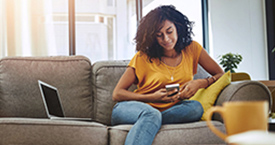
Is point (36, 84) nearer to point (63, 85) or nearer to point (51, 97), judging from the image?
point (63, 85)

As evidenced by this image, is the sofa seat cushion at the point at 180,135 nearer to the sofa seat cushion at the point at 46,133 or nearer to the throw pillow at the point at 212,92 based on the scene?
the sofa seat cushion at the point at 46,133

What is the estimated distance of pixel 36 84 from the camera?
2289 mm

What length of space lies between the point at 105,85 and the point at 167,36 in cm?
60

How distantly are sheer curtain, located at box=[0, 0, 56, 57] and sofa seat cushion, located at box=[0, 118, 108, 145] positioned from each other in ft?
6.19

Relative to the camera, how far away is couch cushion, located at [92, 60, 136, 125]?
90.7 inches

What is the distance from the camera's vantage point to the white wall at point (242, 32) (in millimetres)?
3840

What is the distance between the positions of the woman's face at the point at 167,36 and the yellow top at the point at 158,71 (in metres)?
0.11

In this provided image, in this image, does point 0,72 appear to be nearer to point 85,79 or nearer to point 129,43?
point 85,79

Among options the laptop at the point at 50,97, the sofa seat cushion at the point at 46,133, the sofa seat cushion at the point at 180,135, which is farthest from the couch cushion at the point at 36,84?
the sofa seat cushion at the point at 180,135

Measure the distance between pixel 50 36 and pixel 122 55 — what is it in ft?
2.80

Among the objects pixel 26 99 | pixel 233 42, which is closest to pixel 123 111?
pixel 26 99

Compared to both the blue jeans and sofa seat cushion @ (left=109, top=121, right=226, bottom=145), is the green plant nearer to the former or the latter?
the blue jeans

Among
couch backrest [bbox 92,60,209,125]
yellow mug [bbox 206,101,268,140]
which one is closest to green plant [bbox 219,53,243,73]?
couch backrest [bbox 92,60,209,125]

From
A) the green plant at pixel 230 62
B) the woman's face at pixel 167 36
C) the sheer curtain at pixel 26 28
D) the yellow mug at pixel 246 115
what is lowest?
the yellow mug at pixel 246 115
